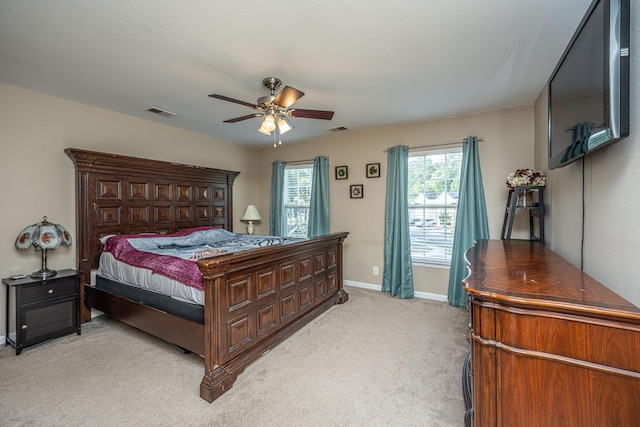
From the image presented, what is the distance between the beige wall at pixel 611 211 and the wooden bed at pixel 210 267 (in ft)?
7.11

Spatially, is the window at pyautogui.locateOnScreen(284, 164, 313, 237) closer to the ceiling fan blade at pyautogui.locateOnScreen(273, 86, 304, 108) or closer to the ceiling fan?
the ceiling fan

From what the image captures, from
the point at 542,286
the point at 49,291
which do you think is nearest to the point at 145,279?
the point at 49,291

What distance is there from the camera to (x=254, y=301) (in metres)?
2.38

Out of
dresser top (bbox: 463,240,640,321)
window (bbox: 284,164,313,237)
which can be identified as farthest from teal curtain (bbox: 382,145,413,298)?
dresser top (bbox: 463,240,640,321)

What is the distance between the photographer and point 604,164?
4.91 feet

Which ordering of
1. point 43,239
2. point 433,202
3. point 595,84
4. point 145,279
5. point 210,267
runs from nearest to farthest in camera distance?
point 595,84
point 210,267
point 145,279
point 43,239
point 433,202

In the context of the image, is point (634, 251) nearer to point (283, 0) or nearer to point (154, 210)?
point (283, 0)

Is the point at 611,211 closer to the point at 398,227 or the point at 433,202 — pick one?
the point at 433,202

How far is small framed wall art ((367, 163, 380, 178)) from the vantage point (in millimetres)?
4379

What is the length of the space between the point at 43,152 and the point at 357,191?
12.7 ft

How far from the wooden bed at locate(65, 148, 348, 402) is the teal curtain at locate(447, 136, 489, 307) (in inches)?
59.3

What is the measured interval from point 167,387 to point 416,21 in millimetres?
3067

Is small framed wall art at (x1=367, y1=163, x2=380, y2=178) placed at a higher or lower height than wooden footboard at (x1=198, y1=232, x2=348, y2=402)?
higher

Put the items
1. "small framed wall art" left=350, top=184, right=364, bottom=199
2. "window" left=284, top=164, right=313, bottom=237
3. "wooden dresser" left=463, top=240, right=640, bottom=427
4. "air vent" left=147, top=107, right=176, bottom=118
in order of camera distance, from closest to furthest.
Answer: "wooden dresser" left=463, top=240, right=640, bottom=427, "air vent" left=147, top=107, right=176, bottom=118, "small framed wall art" left=350, top=184, right=364, bottom=199, "window" left=284, top=164, right=313, bottom=237
